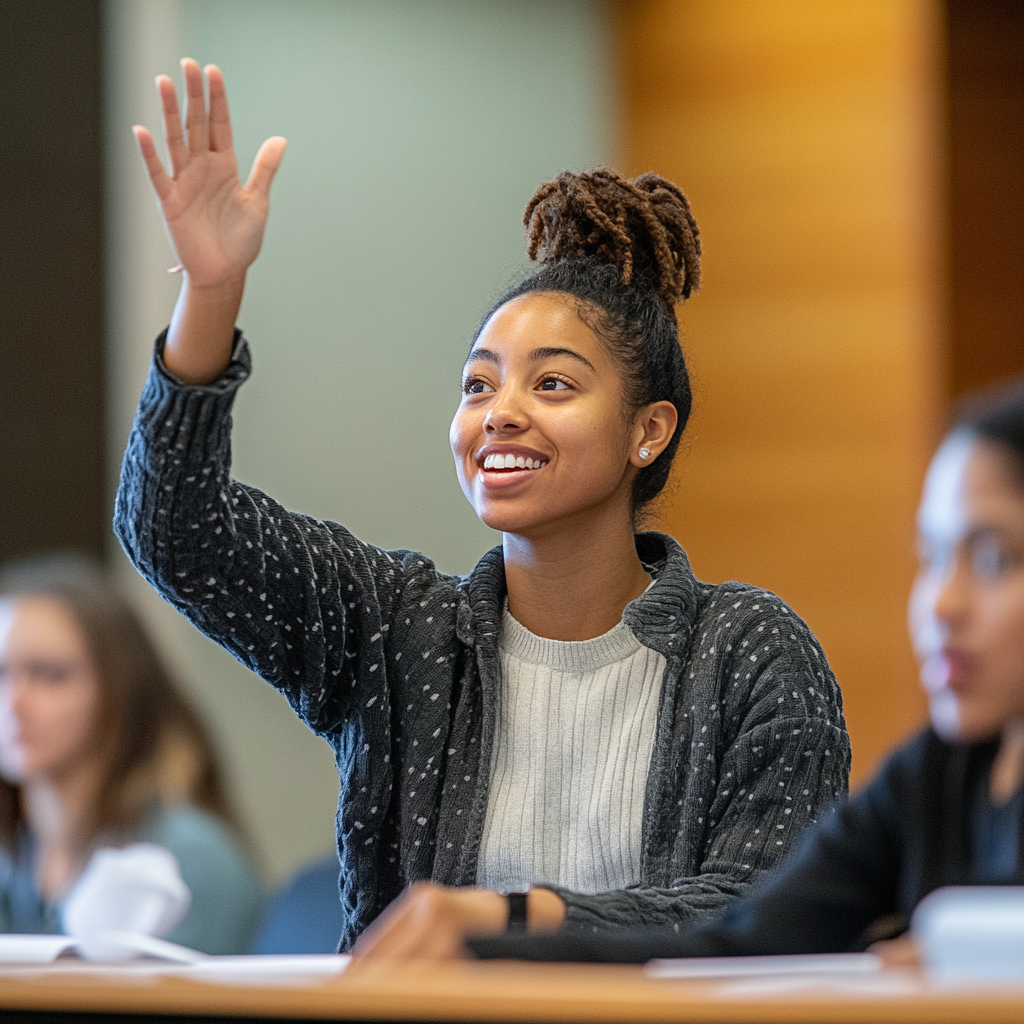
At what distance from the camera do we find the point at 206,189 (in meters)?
1.51

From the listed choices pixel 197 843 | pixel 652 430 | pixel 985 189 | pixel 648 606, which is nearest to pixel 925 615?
pixel 648 606

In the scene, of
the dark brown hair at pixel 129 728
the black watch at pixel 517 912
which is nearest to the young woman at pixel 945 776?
the black watch at pixel 517 912

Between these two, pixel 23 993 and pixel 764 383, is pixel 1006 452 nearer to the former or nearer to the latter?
pixel 23 993

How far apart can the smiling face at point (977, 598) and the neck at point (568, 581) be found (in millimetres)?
703

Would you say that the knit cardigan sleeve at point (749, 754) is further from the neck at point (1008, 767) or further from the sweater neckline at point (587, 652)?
the neck at point (1008, 767)

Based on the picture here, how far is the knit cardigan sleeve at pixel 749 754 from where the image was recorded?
1475mm

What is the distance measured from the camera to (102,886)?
66.9 inches

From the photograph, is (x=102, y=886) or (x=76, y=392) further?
(x=76, y=392)

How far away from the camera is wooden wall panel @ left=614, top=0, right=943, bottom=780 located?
369 centimetres

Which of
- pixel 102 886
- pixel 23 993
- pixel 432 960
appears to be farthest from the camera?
pixel 102 886

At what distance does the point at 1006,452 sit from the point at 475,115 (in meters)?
3.29

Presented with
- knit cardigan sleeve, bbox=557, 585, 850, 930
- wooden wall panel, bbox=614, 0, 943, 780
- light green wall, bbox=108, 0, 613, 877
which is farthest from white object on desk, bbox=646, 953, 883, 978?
light green wall, bbox=108, 0, 613, 877

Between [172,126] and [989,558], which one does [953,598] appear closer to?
[989,558]

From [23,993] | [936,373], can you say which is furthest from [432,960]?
[936,373]
